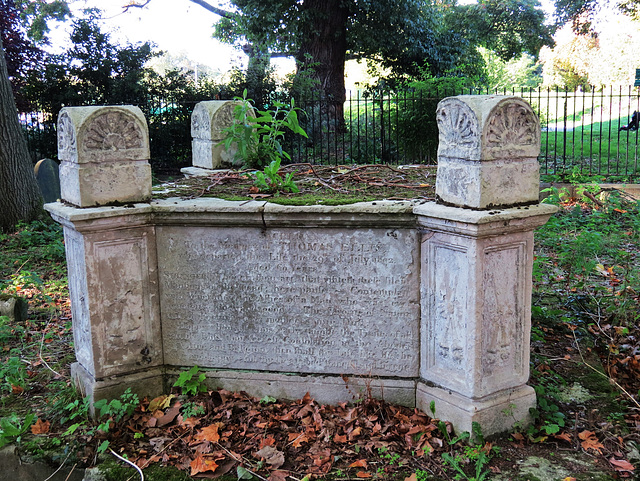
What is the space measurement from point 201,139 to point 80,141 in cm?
196

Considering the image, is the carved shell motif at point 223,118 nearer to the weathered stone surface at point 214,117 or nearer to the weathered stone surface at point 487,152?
the weathered stone surface at point 214,117

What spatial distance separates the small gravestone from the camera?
10227 mm

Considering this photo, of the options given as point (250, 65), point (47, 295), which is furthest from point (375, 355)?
point (250, 65)

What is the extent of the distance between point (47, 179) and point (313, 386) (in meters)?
8.32

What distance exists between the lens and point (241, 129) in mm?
4879

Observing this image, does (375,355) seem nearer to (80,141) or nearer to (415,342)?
(415,342)

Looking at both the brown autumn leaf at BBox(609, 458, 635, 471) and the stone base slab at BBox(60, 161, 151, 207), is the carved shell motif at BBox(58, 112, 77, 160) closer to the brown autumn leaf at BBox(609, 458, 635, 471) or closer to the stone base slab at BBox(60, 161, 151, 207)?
the stone base slab at BBox(60, 161, 151, 207)

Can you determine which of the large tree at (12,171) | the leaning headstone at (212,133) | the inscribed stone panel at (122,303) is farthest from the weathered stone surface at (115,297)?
the large tree at (12,171)

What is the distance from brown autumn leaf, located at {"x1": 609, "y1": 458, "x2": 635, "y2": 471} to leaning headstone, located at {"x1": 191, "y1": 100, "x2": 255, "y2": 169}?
11.8 ft

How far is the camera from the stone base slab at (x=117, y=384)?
12.1ft

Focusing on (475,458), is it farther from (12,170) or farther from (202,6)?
(202,6)

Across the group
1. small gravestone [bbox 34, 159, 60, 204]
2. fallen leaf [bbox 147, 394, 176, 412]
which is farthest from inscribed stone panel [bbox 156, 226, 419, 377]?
small gravestone [bbox 34, 159, 60, 204]

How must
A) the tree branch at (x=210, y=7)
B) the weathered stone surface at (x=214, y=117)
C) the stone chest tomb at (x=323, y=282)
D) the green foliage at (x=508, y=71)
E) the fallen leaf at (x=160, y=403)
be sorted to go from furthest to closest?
the green foliage at (x=508, y=71) < the tree branch at (x=210, y=7) < the weathered stone surface at (x=214, y=117) < the fallen leaf at (x=160, y=403) < the stone chest tomb at (x=323, y=282)

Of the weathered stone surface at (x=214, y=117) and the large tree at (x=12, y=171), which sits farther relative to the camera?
the large tree at (x=12, y=171)
